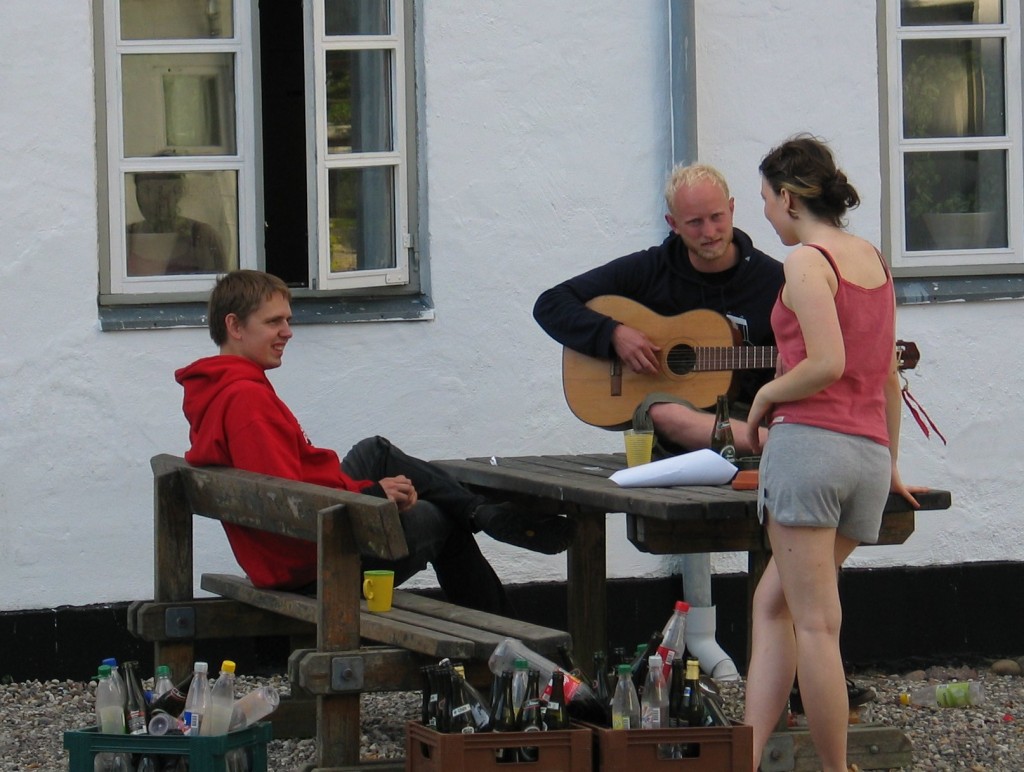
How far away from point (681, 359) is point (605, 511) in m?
0.95

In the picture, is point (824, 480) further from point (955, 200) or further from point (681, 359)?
point (955, 200)

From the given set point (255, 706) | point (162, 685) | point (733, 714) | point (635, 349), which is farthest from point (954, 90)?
point (162, 685)

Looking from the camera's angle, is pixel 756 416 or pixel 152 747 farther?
pixel 756 416

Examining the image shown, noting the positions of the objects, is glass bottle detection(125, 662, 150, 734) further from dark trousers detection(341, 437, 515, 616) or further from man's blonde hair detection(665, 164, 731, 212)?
man's blonde hair detection(665, 164, 731, 212)

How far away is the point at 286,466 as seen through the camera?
188 inches

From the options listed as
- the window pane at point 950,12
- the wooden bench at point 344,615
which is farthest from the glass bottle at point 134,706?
the window pane at point 950,12

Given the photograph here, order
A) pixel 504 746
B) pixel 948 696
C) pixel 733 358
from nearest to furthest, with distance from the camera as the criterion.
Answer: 1. pixel 504 746
2. pixel 733 358
3. pixel 948 696

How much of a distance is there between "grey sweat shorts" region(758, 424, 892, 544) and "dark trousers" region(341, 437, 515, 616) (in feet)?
4.38

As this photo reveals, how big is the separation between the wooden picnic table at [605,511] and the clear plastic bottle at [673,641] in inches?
7.5

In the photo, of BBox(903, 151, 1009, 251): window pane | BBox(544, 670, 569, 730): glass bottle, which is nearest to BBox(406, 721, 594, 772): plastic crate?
BBox(544, 670, 569, 730): glass bottle

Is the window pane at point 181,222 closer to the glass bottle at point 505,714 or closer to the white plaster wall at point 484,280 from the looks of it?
the white plaster wall at point 484,280

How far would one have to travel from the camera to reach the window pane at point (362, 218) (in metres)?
6.37

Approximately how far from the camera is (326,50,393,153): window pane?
21.0ft

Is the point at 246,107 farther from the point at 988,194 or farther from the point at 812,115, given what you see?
the point at 988,194
